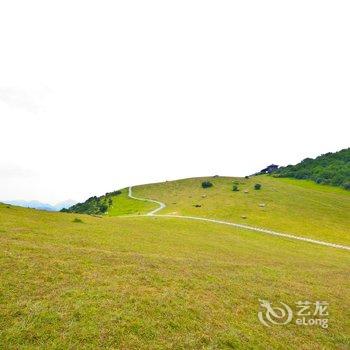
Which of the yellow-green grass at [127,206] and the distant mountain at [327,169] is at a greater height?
the distant mountain at [327,169]

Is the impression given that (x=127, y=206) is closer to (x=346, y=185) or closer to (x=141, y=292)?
(x=346, y=185)

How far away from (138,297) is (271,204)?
83.8 m

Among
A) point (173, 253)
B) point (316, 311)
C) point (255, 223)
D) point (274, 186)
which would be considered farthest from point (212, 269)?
point (274, 186)

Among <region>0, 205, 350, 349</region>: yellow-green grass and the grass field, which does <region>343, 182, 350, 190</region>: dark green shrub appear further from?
<region>0, 205, 350, 349</region>: yellow-green grass

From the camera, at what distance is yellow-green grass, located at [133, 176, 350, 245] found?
7381cm

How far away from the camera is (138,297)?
15.7m

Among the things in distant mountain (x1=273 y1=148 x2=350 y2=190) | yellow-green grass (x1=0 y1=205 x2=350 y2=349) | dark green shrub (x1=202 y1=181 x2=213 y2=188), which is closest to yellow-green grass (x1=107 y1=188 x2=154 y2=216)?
dark green shrub (x1=202 y1=181 x2=213 y2=188)

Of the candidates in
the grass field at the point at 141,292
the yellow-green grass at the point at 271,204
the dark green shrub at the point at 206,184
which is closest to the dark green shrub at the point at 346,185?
the yellow-green grass at the point at 271,204

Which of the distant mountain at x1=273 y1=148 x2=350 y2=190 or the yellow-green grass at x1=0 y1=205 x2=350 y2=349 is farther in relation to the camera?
the distant mountain at x1=273 y1=148 x2=350 y2=190

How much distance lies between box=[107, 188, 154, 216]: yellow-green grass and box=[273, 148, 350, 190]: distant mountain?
247 ft

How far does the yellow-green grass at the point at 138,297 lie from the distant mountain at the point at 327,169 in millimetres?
112150

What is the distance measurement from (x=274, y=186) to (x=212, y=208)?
43.4 meters

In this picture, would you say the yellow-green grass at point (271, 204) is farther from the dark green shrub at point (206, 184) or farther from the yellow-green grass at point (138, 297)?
the yellow-green grass at point (138, 297)

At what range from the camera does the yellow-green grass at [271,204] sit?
242ft
